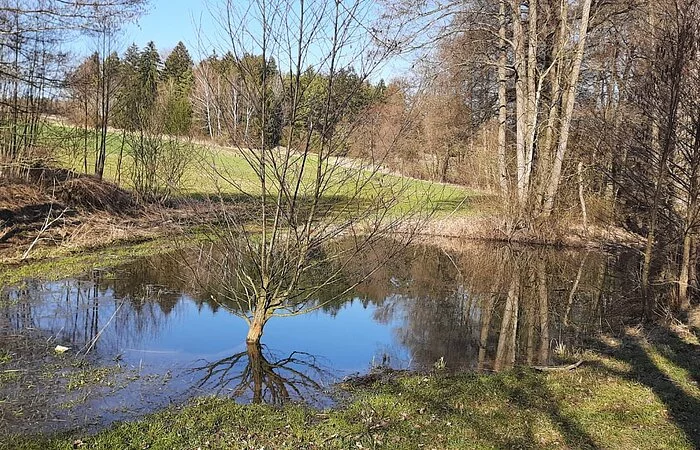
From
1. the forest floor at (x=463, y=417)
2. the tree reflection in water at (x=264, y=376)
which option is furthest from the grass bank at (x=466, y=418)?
the tree reflection in water at (x=264, y=376)

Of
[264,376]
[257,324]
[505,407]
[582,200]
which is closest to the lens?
[505,407]

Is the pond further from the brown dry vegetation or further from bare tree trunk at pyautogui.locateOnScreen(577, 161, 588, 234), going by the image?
bare tree trunk at pyautogui.locateOnScreen(577, 161, 588, 234)

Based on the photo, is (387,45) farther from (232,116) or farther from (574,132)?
(574,132)

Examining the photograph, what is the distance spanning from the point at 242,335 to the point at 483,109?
55.3ft

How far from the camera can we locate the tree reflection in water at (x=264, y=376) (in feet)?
17.7

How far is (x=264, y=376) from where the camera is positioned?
19.4 feet

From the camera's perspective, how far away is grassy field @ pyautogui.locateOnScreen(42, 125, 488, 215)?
20.7ft

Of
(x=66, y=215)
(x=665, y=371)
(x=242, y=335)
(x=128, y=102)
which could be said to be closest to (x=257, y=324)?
(x=242, y=335)

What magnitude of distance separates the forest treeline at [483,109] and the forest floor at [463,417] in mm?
2582

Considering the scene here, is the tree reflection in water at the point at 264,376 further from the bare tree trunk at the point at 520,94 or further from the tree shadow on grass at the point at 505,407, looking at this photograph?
the bare tree trunk at the point at 520,94

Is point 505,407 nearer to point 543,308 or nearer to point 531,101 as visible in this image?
point 543,308

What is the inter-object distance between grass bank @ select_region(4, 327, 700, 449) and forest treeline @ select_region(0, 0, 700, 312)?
2624mm

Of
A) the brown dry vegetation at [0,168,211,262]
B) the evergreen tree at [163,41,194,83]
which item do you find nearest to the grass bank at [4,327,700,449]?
the brown dry vegetation at [0,168,211,262]

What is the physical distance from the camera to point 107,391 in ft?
16.6
